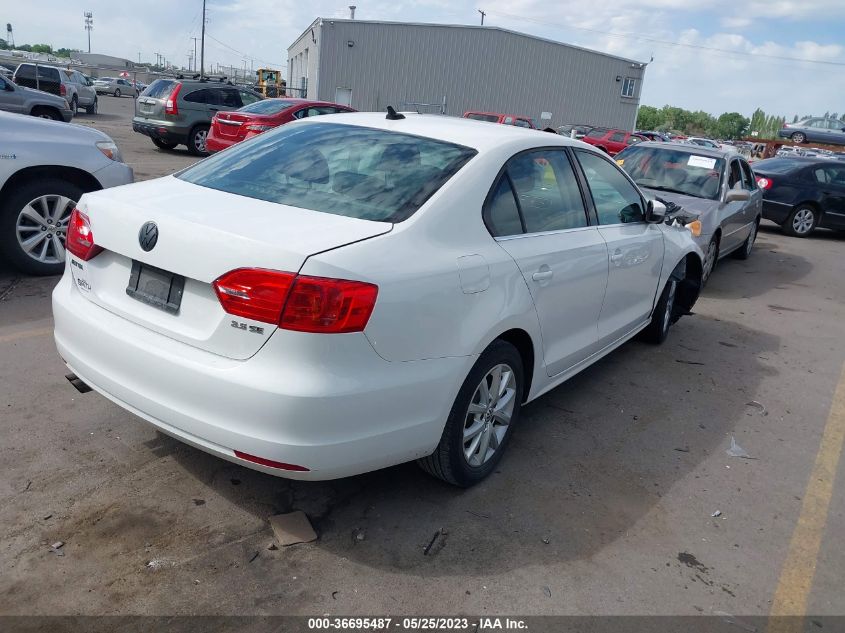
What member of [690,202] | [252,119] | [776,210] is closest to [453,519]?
[690,202]

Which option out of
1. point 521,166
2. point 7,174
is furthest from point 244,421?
point 7,174

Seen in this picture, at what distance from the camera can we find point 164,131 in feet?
55.3

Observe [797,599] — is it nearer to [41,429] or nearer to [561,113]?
[41,429]

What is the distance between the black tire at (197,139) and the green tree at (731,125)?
423ft

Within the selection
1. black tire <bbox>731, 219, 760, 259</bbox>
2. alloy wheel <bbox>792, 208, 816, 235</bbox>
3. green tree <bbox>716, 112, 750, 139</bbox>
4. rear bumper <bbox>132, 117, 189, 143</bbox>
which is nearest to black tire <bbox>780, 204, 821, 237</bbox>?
alloy wheel <bbox>792, 208, 816, 235</bbox>

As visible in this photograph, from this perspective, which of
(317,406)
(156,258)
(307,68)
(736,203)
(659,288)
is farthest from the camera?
(307,68)

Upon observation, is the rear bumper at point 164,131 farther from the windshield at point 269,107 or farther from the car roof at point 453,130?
the car roof at point 453,130

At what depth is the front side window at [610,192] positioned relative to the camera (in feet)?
14.5

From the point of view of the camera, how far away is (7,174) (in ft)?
19.0

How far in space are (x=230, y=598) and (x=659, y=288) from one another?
4.04 metres

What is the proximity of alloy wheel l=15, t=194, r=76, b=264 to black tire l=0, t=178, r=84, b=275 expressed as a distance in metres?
0.03

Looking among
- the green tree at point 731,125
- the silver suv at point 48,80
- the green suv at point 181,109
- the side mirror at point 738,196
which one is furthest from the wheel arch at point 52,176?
the green tree at point 731,125

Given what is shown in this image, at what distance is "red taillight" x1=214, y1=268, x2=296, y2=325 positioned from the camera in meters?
2.53

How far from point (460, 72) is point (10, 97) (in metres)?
27.3
